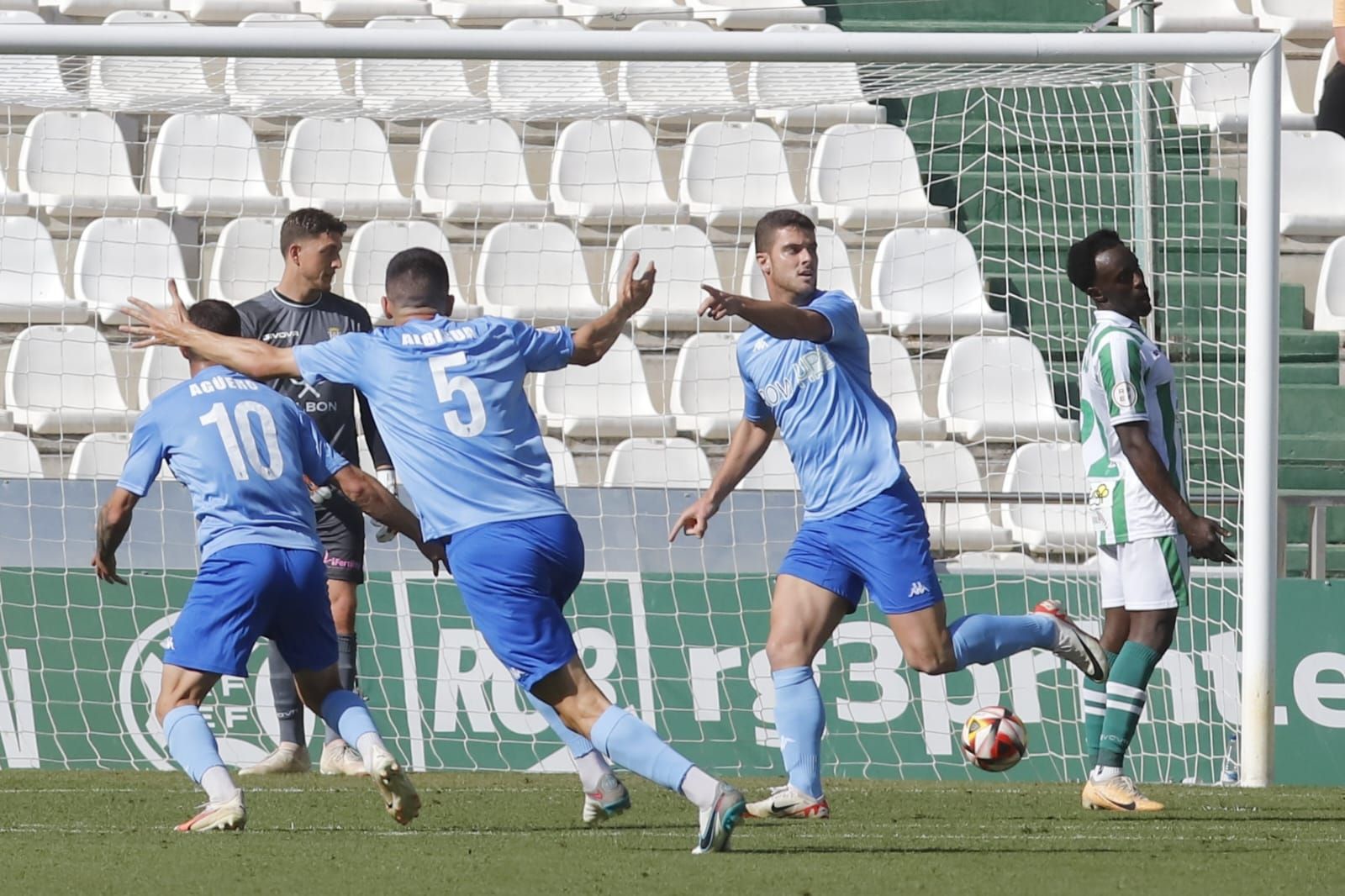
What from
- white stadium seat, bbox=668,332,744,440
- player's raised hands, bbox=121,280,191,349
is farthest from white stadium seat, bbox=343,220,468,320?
player's raised hands, bbox=121,280,191,349

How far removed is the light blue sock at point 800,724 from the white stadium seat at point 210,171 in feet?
17.4

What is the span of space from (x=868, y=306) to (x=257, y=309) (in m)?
4.43

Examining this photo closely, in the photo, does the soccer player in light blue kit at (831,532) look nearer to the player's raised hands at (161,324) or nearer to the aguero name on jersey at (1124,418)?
the aguero name on jersey at (1124,418)

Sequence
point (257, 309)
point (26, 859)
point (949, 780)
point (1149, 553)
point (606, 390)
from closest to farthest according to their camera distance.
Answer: point (26, 859)
point (1149, 553)
point (257, 309)
point (949, 780)
point (606, 390)

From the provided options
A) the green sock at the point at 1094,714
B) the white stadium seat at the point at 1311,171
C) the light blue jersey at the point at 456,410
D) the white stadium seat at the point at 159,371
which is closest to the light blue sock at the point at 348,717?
the light blue jersey at the point at 456,410

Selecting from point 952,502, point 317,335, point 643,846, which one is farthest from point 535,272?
point 643,846

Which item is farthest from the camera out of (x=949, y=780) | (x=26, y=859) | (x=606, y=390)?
(x=606, y=390)

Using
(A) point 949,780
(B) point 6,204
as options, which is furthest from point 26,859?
(B) point 6,204

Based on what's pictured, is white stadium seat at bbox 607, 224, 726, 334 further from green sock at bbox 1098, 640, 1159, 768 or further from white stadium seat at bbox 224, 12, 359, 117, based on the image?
green sock at bbox 1098, 640, 1159, 768

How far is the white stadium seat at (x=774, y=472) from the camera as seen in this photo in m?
9.96

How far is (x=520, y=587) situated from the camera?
5.34 meters

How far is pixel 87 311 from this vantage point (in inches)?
404

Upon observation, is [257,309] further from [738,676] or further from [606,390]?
[606,390]

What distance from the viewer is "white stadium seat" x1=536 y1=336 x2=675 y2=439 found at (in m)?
10.3
